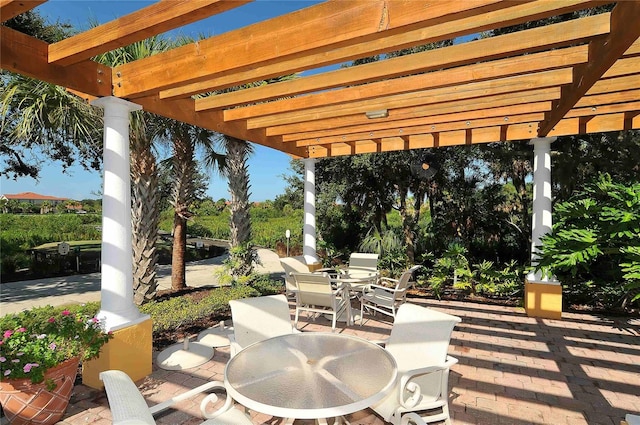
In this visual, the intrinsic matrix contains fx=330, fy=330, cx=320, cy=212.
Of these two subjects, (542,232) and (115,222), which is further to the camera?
(542,232)

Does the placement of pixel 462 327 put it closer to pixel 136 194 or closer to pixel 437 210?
pixel 437 210

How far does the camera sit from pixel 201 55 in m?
2.88

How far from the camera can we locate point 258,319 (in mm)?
3203

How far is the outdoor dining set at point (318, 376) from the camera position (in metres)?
1.80

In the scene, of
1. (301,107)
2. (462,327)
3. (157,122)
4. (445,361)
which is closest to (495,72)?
(301,107)

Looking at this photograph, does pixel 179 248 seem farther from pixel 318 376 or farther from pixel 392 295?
pixel 318 376

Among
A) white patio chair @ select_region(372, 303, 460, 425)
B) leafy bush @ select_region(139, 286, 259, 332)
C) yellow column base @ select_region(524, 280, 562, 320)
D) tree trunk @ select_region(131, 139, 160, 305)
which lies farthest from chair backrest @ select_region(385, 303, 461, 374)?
tree trunk @ select_region(131, 139, 160, 305)

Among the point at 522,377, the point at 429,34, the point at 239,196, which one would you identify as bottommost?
the point at 522,377

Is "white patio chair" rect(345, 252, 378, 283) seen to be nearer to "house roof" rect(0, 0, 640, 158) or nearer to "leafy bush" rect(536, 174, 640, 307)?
"house roof" rect(0, 0, 640, 158)

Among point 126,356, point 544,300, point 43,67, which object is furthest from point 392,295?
point 43,67

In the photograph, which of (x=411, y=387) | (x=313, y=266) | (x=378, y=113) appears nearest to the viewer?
(x=411, y=387)

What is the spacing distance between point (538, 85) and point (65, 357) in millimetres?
5039

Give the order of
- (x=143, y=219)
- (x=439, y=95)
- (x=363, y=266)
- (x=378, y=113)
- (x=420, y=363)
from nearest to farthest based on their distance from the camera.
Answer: (x=420, y=363), (x=439, y=95), (x=378, y=113), (x=143, y=219), (x=363, y=266)

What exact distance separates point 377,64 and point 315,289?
298cm
